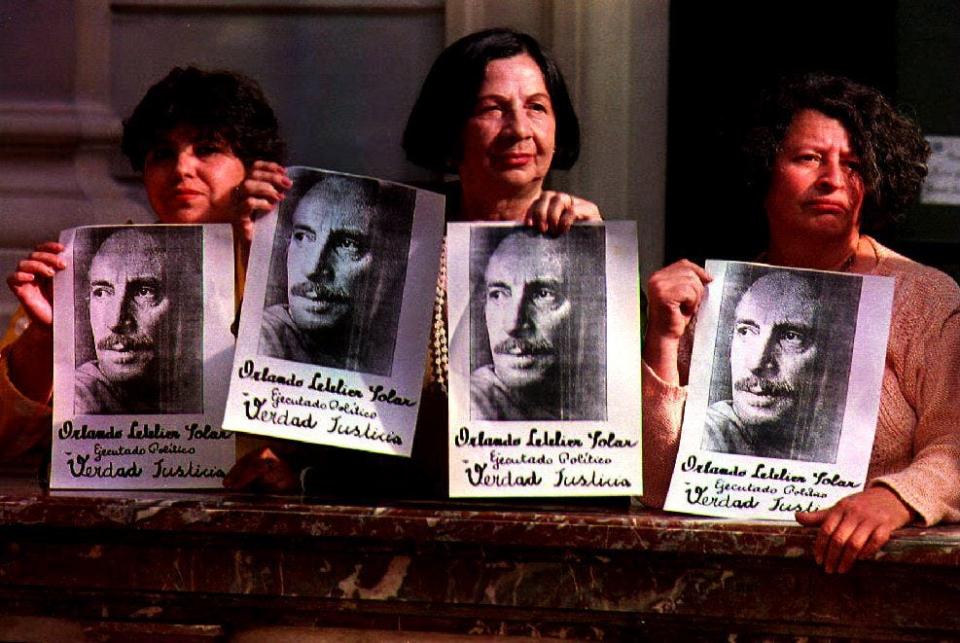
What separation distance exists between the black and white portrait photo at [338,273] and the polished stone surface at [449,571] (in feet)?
0.75

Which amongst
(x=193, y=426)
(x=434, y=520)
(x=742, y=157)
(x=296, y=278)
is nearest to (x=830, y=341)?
(x=742, y=157)

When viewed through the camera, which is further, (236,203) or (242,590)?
(236,203)

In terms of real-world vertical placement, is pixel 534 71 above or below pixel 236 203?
above

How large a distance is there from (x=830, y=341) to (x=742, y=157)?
45cm

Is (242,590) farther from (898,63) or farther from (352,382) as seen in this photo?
(898,63)

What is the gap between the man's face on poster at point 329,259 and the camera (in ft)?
7.40

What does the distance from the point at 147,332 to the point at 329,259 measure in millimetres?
314

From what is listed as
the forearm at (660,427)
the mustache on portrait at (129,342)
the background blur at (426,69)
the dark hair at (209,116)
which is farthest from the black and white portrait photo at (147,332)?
the background blur at (426,69)

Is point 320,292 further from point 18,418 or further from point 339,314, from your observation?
point 18,418

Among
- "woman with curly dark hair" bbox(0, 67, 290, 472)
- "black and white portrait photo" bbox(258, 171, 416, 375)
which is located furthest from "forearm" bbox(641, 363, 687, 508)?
"woman with curly dark hair" bbox(0, 67, 290, 472)

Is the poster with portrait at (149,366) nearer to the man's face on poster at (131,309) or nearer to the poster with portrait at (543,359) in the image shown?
the man's face on poster at (131,309)

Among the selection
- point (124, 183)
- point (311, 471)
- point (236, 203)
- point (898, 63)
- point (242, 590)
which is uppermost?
point (898, 63)

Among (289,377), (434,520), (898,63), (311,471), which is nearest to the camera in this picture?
(434,520)

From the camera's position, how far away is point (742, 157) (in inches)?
101
